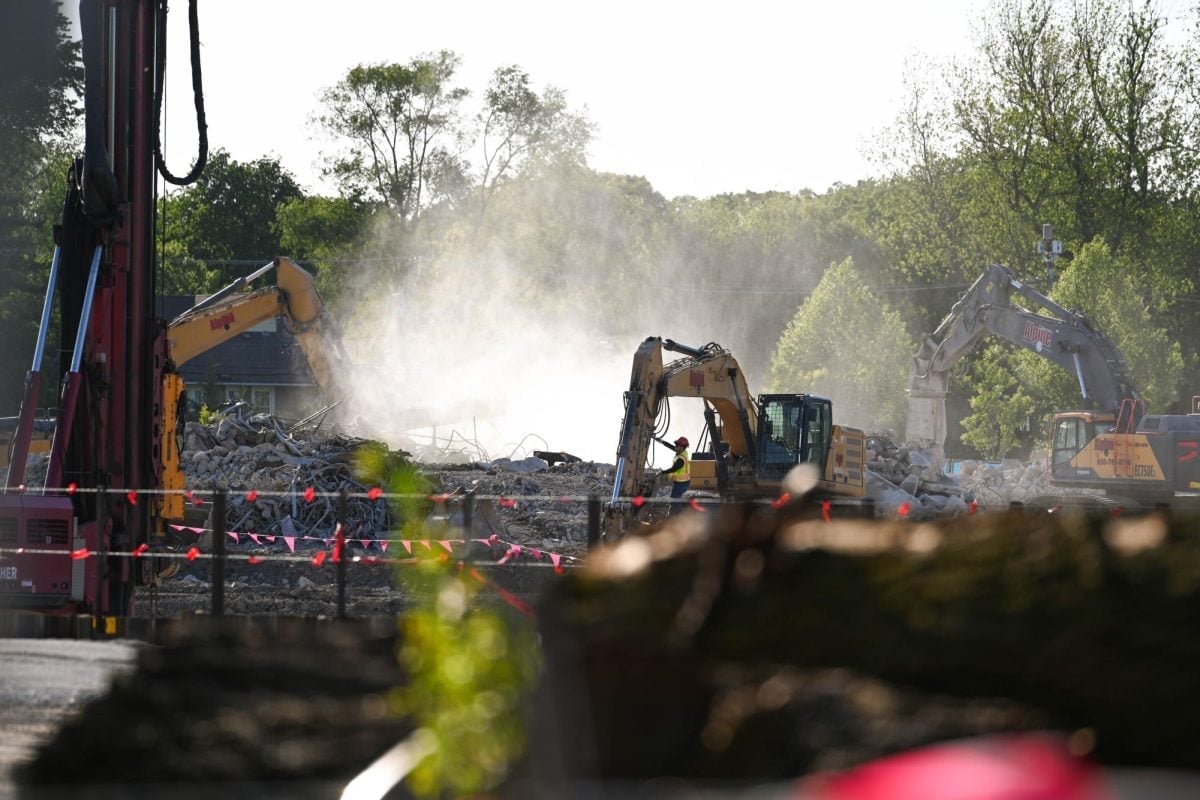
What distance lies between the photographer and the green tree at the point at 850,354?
63.8 metres

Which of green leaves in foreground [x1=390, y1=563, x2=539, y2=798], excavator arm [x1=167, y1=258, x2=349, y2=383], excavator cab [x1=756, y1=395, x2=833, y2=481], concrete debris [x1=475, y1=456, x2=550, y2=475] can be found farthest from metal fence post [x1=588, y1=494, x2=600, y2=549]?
concrete debris [x1=475, y1=456, x2=550, y2=475]

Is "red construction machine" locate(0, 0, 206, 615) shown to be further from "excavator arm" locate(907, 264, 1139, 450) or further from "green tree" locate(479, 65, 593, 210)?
"green tree" locate(479, 65, 593, 210)

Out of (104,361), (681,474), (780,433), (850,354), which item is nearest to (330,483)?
(681,474)

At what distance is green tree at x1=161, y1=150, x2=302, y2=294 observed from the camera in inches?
3349

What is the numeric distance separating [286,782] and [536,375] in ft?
198

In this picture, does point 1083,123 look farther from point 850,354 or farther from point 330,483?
point 330,483

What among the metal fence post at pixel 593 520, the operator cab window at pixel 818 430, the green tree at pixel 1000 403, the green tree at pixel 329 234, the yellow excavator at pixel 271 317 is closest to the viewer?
the metal fence post at pixel 593 520

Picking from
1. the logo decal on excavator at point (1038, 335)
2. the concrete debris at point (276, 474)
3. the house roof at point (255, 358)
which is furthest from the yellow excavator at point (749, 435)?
the house roof at point (255, 358)

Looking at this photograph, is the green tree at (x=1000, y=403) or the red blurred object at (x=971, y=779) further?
the green tree at (x=1000, y=403)

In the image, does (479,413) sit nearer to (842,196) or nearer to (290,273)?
(290,273)

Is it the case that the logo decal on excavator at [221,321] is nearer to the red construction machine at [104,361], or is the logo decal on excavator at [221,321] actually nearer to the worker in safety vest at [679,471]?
the worker in safety vest at [679,471]

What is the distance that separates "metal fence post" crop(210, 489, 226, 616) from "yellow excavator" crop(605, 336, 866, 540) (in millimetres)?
10029

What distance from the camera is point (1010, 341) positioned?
38125 millimetres

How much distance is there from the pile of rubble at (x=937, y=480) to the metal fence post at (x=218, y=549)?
833 inches
